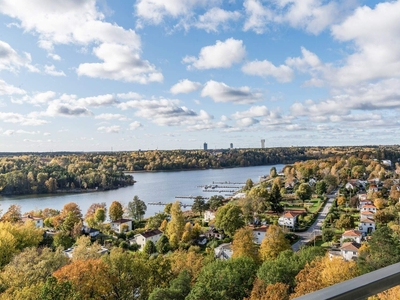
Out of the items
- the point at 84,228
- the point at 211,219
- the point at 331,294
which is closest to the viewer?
the point at 331,294

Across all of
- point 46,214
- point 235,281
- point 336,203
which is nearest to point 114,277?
point 235,281

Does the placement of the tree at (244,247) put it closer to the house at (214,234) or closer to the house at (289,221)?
the house at (214,234)

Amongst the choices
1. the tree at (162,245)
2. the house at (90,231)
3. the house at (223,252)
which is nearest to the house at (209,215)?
the tree at (162,245)

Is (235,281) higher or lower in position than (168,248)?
higher

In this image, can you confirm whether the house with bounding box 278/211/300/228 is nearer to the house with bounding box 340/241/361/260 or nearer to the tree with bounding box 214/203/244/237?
the tree with bounding box 214/203/244/237

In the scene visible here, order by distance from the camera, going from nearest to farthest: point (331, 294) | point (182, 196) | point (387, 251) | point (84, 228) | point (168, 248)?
point (331, 294), point (387, 251), point (168, 248), point (84, 228), point (182, 196)

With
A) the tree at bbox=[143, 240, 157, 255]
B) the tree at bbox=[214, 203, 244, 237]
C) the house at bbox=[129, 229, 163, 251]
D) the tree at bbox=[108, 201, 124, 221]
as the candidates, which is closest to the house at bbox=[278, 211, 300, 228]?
the tree at bbox=[214, 203, 244, 237]

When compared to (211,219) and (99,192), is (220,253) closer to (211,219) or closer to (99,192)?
(211,219)

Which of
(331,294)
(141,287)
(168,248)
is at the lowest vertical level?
(168,248)

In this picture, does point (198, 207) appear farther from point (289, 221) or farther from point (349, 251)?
point (349, 251)
